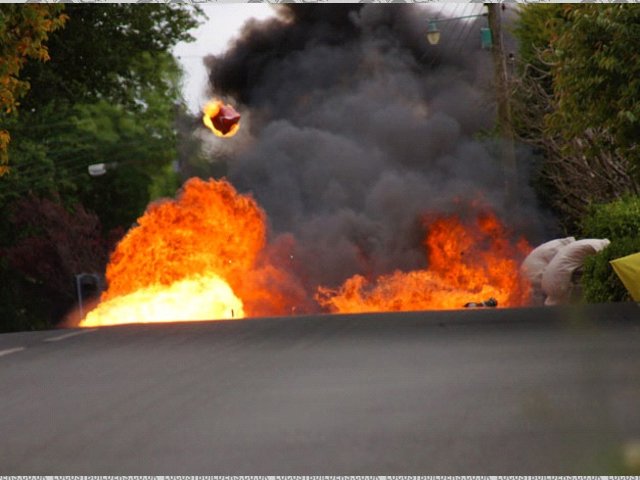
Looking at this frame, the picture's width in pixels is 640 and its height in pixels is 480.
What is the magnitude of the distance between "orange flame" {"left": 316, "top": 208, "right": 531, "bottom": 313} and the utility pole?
967 millimetres

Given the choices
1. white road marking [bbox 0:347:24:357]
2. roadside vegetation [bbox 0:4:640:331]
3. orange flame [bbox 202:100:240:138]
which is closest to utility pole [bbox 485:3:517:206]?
roadside vegetation [bbox 0:4:640:331]

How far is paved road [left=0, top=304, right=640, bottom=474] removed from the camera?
7.55 metres

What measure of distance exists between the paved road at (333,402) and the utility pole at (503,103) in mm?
15216

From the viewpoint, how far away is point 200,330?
60.1 ft

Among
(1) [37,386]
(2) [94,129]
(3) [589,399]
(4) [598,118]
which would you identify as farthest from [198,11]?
(3) [589,399]

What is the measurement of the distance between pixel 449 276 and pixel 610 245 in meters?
10.7

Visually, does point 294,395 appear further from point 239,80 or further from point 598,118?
point 239,80

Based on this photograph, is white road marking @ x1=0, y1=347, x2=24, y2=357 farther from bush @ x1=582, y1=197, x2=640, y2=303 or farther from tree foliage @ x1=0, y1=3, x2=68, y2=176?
bush @ x1=582, y1=197, x2=640, y2=303

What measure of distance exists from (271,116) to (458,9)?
15.2 feet

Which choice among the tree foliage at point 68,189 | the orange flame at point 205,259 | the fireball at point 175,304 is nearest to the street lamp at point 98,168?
the tree foliage at point 68,189

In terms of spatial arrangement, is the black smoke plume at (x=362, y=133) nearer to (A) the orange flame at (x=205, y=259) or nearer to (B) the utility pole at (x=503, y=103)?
(B) the utility pole at (x=503, y=103)

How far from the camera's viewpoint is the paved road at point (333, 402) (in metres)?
7.55

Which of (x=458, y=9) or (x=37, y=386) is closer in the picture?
(x=37, y=386)

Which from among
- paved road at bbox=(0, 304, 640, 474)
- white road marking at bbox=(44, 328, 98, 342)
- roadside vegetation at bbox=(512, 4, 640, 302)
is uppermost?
roadside vegetation at bbox=(512, 4, 640, 302)
